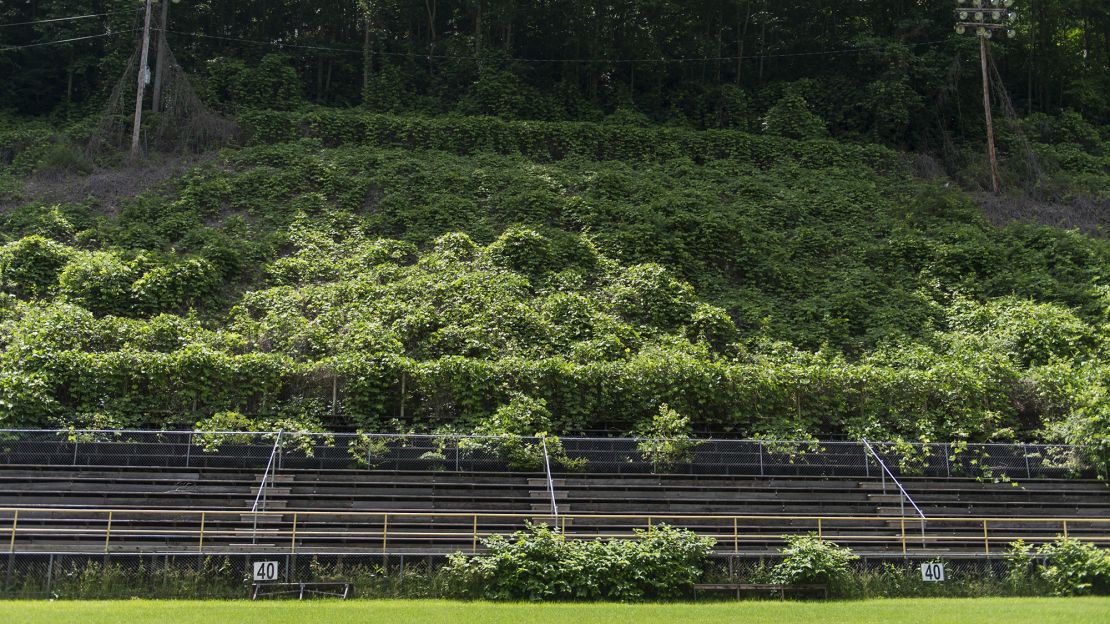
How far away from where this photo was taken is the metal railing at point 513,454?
18.8 m

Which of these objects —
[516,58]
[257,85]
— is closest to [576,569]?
[257,85]

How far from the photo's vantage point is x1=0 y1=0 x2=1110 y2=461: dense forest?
21.7 metres

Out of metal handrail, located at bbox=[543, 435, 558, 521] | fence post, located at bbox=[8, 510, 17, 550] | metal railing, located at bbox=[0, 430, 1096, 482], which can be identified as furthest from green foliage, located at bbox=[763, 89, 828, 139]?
fence post, located at bbox=[8, 510, 17, 550]

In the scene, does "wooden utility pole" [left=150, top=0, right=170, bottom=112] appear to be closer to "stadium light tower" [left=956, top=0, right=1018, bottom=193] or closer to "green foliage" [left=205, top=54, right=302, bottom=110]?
"green foliage" [left=205, top=54, right=302, bottom=110]

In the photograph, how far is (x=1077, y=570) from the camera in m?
15.9

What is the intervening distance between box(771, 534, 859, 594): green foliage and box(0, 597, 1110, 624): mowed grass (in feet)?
1.57

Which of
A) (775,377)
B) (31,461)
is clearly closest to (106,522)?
(31,461)

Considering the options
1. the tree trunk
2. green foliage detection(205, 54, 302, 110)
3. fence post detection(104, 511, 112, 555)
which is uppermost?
the tree trunk

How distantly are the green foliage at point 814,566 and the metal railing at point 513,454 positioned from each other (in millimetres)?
4205

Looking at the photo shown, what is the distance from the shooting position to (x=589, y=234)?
29.2 m

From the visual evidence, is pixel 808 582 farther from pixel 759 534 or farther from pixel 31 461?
pixel 31 461

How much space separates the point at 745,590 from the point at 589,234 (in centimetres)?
1508

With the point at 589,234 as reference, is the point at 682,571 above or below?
below

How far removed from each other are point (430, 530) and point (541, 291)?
974cm
